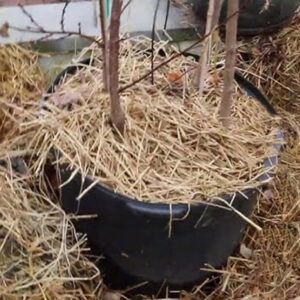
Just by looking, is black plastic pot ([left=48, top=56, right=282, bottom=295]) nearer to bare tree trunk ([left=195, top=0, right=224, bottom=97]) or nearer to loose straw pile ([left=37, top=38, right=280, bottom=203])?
loose straw pile ([left=37, top=38, right=280, bottom=203])

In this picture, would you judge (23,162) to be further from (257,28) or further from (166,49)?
(257,28)

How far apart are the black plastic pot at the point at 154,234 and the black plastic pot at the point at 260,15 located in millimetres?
586

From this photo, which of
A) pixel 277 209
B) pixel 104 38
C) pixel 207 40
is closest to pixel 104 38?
pixel 104 38

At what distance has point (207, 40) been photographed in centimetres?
213

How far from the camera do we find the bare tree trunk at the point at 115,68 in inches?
71.5

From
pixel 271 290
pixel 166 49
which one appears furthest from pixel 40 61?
pixel 271 290

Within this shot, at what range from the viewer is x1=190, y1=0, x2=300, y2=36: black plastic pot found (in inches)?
103

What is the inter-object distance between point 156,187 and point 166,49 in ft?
1.92

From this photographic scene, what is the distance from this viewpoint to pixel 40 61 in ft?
8.47

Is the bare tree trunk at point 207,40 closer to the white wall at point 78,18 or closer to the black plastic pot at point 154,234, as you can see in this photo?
the black plastic pot at point 154,234

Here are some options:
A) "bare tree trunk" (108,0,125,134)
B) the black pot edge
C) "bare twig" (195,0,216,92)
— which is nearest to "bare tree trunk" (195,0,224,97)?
"bare twig" (195,0,216,92)

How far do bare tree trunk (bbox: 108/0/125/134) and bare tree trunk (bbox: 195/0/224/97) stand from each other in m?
0.27

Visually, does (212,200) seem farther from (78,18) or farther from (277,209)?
(78,18)

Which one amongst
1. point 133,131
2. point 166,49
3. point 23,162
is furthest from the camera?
point 166,49
